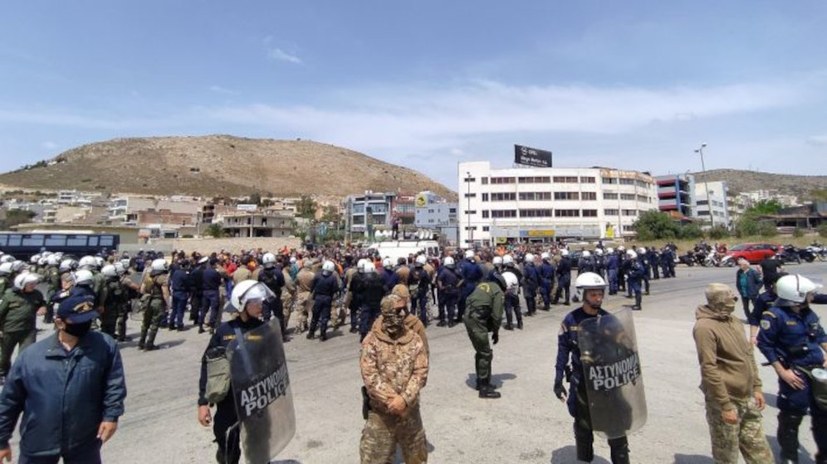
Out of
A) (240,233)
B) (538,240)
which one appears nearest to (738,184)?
(538,240)

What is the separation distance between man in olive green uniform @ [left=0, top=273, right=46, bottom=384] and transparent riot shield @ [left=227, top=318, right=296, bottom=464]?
5.46 m

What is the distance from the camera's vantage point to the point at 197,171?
14975 cm

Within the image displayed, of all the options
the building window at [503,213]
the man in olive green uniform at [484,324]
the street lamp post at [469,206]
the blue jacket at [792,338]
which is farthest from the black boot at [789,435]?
the building window at [503,213]

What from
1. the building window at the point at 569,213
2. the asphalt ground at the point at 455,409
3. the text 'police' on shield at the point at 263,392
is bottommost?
the asphalt ground at the point at 455,409

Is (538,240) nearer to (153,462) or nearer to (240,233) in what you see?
(240,233)

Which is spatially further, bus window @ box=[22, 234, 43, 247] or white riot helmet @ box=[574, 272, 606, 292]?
bus window @ box=[22, 234, 43, 247]

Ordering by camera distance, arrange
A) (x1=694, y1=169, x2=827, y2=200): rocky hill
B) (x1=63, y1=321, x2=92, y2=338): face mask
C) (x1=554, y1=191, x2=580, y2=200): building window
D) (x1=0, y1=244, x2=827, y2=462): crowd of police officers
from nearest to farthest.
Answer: (x1=63, y1=321, x2=92, y2=338): face mask
(x1=0, y1=244, x2=827, y2=462): crowd of police officers
(x1=554, y1=191, x2=580, y2=200): building window
(x1=694, y1=169, x2=827, y2=200): rocky hill

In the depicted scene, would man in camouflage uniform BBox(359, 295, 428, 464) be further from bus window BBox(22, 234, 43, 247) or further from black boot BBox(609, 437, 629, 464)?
bus window BBox(22, 234, 43, 247)

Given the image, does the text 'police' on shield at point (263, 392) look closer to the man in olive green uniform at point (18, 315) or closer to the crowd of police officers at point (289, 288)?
the crowd of police officers at point (289, 288)

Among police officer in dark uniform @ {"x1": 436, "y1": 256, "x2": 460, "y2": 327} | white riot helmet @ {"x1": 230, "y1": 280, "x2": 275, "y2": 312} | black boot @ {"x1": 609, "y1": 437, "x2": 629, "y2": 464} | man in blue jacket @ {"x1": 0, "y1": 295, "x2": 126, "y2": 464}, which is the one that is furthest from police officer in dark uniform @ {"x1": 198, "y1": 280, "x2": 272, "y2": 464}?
police officer in dark uniform @ {"x1": 436, "y1": 256, "x2": 460, "y2": 327}

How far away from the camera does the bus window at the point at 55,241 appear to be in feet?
115

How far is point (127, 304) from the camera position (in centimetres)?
1034

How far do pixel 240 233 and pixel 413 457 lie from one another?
88826 millimetres

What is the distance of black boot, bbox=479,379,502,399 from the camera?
20.5ft
